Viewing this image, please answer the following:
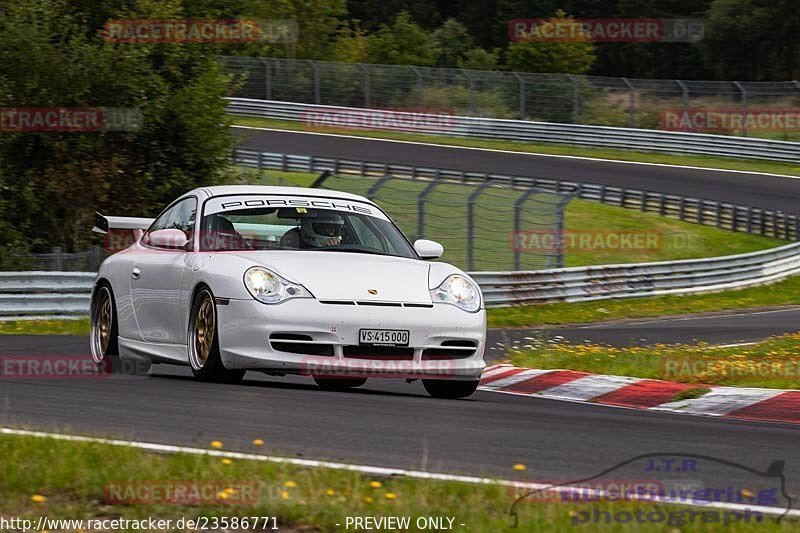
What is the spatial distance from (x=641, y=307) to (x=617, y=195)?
11051 millimetres

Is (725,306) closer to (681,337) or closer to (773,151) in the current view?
(681,337)

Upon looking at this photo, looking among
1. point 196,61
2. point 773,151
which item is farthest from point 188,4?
point 773,151

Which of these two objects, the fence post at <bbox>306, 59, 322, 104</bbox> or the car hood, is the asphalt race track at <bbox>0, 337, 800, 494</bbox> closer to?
the car hood

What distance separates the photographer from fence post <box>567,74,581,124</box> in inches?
1694

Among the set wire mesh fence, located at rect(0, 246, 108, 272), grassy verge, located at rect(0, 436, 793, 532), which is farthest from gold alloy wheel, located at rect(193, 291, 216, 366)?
wire mesh fence, located at rect(0, 246, 108, 272)

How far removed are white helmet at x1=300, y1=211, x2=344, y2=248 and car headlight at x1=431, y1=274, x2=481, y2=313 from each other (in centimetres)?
100

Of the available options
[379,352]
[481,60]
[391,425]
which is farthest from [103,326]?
[481,60]

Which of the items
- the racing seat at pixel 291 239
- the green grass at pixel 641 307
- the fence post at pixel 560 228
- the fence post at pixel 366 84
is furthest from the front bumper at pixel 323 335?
the fence post at pixel 366 84

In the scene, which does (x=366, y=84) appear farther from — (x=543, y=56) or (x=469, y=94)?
(x=543, y=56)

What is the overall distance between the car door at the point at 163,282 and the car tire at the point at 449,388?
5.72 feet

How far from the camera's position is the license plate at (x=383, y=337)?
8.23 meters

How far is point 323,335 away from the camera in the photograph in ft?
26.9

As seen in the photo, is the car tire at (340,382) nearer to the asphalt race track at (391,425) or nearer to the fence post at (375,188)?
the asphalt race track at (391,425)

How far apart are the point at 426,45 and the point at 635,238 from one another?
33.5m
